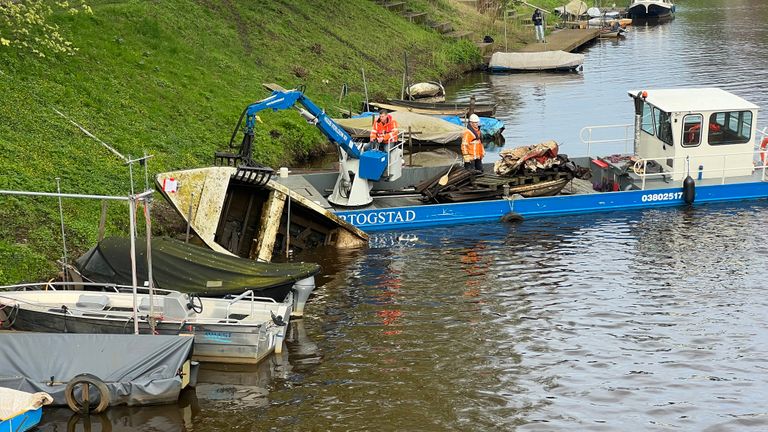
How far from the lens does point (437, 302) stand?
2333 cm

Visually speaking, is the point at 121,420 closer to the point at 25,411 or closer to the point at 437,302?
the point at 25,411

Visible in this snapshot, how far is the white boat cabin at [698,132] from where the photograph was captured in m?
30.0

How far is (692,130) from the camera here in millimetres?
30109

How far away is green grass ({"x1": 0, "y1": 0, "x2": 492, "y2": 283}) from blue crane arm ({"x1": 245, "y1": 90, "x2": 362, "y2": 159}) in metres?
4.20

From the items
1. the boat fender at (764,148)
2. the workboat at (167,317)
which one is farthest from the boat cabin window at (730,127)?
the workboat at (167,317)

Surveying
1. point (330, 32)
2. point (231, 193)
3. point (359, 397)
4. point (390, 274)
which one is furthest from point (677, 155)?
point (330, 32)

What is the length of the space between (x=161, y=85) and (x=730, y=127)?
18.9 m

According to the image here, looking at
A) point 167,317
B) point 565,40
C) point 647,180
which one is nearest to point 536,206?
point 647,180

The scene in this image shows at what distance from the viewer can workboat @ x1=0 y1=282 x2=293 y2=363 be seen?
19172 mm

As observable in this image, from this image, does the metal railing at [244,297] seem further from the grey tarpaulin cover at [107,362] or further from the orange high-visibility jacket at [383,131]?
the orange high-visibility jacket at [383,131]

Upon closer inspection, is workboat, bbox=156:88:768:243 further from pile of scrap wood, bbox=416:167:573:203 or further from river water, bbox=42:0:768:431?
river water, bbox=42:0:768:431

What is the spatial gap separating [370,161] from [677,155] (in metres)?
8.97

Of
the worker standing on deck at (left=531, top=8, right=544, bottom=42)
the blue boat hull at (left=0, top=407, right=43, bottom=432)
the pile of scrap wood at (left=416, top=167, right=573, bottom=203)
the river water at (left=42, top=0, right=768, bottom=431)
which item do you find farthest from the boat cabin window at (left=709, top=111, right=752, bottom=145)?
the worker standing on deck at (left=531, top=8, right=544, bottom=42)

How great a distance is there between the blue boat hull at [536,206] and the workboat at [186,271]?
25.1ft
